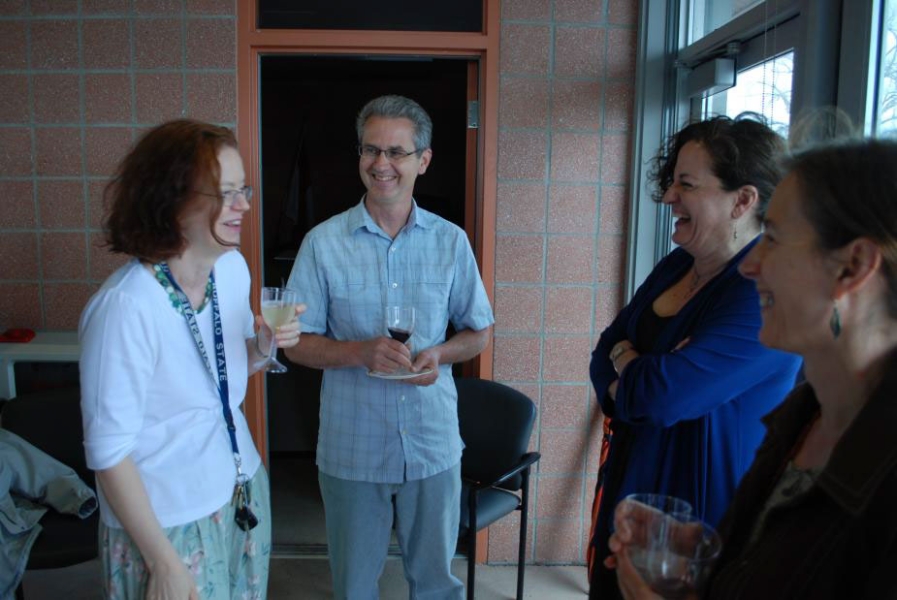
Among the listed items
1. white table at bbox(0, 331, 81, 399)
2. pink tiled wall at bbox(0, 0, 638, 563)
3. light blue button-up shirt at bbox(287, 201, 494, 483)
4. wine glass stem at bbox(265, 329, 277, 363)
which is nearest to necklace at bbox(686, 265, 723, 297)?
light blue button-up shirt at bbox(287, 201, 494, 483)

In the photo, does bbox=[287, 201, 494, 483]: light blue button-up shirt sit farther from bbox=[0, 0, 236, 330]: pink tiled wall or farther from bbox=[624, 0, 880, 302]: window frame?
bbox=[0, 0, 236, 330]: pink tiled wall

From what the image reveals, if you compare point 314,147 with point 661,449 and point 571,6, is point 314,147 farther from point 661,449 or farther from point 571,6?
point 661,449

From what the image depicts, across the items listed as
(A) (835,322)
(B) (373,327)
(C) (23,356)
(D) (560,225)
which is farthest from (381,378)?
(C) (23,356)

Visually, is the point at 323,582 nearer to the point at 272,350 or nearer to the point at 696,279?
the point at 272,350

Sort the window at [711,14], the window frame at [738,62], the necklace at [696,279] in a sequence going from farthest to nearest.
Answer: the window at [711,14]
the window frame at [738,62]
the necklace at [696,279]

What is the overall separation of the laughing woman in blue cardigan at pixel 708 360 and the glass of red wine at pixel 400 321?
56 cm

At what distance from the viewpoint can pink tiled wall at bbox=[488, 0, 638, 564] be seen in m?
2.72

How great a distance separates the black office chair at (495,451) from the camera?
2.35 meters

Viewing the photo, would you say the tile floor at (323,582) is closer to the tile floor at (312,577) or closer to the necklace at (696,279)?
the tile floor at (312,577)

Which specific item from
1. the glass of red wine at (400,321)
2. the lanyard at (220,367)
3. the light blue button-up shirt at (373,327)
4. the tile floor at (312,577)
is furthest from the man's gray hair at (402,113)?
the tile floor at (312,577)

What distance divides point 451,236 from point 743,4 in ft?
4.54

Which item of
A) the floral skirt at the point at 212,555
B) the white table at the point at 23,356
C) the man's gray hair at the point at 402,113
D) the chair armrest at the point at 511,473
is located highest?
the man's gray hair at the point at 402,113

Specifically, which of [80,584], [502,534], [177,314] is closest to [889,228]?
[177,314]

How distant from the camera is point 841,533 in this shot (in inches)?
29.4
